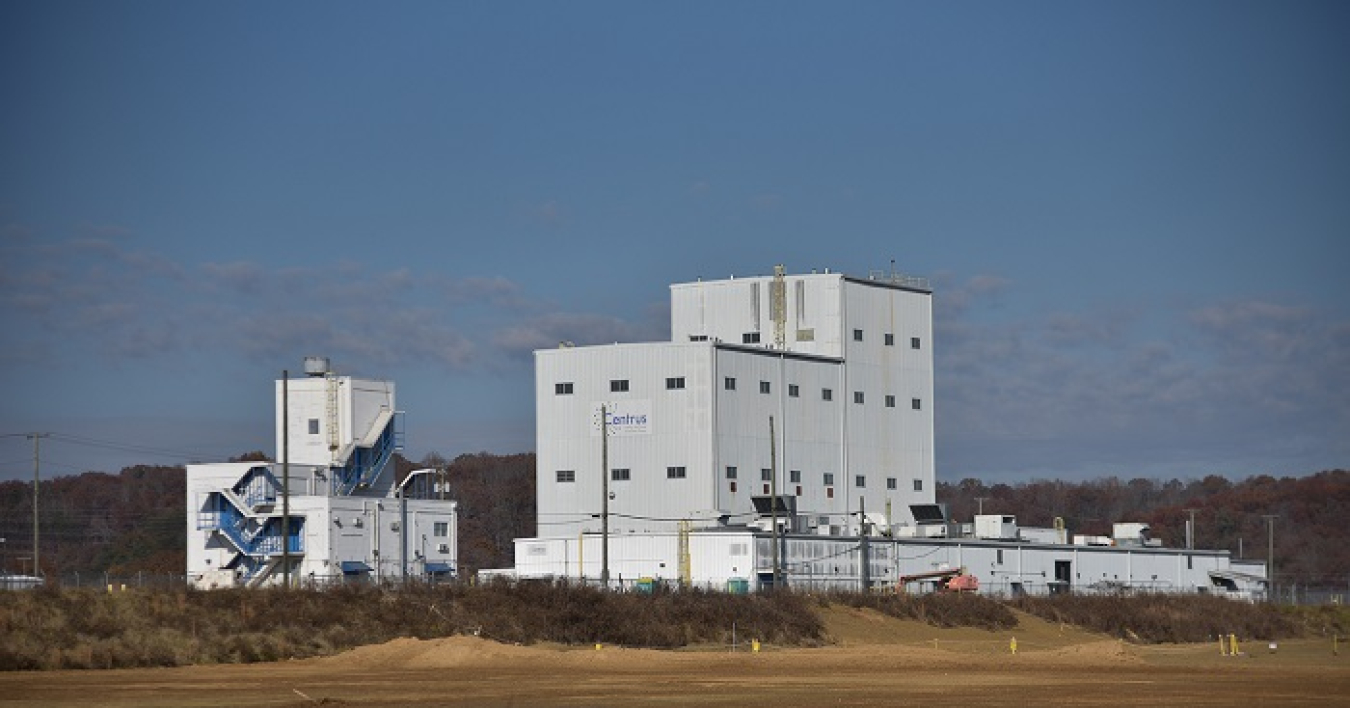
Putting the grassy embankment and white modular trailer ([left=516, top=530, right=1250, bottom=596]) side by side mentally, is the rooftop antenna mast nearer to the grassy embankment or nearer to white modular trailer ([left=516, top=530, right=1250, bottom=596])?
white modular trailer ([left=516, top=530, right=1250, bottom=596])

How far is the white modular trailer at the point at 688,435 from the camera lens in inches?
3767

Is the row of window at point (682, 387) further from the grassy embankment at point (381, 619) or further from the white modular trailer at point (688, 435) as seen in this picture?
the grassy embankment at point (381, 619)

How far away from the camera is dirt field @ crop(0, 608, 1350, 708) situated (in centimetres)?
4228

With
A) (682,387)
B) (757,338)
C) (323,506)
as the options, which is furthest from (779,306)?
(323,506)

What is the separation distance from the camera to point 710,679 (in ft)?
165

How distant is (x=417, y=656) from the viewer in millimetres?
57125

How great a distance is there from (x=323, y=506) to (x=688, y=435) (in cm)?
1836

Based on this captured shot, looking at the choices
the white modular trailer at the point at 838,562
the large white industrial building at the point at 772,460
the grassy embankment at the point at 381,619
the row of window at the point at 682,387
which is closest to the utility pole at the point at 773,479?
the large white industrial building at the point at 772,460

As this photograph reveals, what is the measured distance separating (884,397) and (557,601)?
130 feet

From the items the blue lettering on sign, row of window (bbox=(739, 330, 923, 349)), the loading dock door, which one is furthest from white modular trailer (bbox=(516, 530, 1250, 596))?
row of window (bbox=(739, 330, 923, 349))

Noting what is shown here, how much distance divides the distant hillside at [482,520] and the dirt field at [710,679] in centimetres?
7150

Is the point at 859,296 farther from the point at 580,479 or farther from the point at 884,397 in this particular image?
the point at 580,479

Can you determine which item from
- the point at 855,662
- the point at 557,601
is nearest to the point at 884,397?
the point at 557,601

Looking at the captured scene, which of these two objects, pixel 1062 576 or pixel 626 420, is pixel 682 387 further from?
pixel 1062 576
